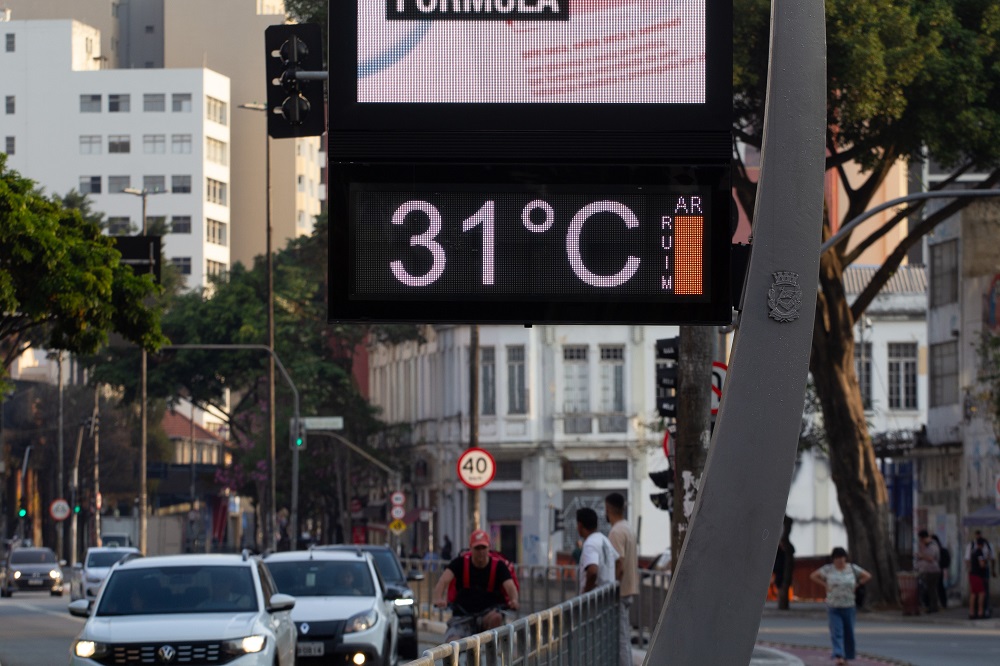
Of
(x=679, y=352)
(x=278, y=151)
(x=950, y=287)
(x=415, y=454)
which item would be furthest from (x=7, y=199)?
(x=278, y=151)

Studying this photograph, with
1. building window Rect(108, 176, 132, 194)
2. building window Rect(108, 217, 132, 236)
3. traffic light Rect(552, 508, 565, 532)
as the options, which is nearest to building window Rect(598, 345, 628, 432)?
traffic light Rect(552, 508, 565, 532)

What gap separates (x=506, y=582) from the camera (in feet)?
53.0

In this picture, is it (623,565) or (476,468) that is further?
(476,468)

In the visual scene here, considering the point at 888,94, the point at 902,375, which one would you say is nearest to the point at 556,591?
the point at 888,94

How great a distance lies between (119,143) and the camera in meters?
125

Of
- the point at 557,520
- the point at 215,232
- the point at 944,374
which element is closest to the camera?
the point at 944,374

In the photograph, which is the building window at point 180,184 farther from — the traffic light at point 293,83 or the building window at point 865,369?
the traffic light at point 293,83

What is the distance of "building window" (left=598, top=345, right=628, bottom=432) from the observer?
68750 millimetres

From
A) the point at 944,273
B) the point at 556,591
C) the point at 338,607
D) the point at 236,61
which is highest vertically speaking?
the point at 236,61

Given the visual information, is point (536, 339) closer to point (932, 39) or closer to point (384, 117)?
point (932, 39)

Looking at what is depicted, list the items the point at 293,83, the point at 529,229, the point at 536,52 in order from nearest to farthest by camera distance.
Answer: the point at 529,229 < the point at 536,52 < the point at 293,83

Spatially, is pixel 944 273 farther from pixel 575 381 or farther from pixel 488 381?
pixel 488 381

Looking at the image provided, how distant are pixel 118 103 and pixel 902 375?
7008 cm

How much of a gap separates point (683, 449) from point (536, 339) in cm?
4805
